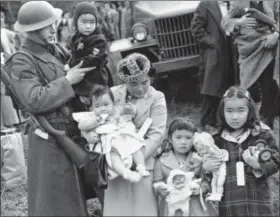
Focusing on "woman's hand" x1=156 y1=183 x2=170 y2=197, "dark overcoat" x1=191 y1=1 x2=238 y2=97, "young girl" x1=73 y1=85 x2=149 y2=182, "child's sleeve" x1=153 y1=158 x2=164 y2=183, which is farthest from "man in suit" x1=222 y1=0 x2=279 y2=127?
"woman's hand" x1=156 y1=183 x2=170 y2=197

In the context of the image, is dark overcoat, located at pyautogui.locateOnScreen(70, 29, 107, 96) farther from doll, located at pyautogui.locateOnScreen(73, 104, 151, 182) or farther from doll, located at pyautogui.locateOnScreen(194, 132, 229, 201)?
doll, located at pyautogui.locateOnScreen(194, 132, 229, 201)

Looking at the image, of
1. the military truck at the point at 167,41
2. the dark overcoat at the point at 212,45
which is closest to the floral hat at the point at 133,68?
the dark overcoat at the point at 212,45

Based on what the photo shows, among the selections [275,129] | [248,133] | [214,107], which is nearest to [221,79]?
[214,107]

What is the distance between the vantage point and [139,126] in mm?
4125

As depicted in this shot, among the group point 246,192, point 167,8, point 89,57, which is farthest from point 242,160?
point 167,8

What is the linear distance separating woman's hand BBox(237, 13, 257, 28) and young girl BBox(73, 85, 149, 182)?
3.26 meters

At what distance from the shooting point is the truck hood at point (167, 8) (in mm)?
8570

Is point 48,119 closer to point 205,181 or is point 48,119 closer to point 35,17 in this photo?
point 35,17

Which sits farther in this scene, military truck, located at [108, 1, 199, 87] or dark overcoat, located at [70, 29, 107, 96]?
military truck, located at [108, 1, 199, 87]

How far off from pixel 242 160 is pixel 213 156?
0.81ft

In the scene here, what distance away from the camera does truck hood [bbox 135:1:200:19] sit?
28.1 feet

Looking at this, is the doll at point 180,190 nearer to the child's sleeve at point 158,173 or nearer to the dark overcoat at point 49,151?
the child's sleeve at point 158,173

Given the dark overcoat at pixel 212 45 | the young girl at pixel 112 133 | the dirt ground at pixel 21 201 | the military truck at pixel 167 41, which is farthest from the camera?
the military truck at pixel 167 41

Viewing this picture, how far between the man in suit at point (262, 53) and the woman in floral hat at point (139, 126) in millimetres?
2868
